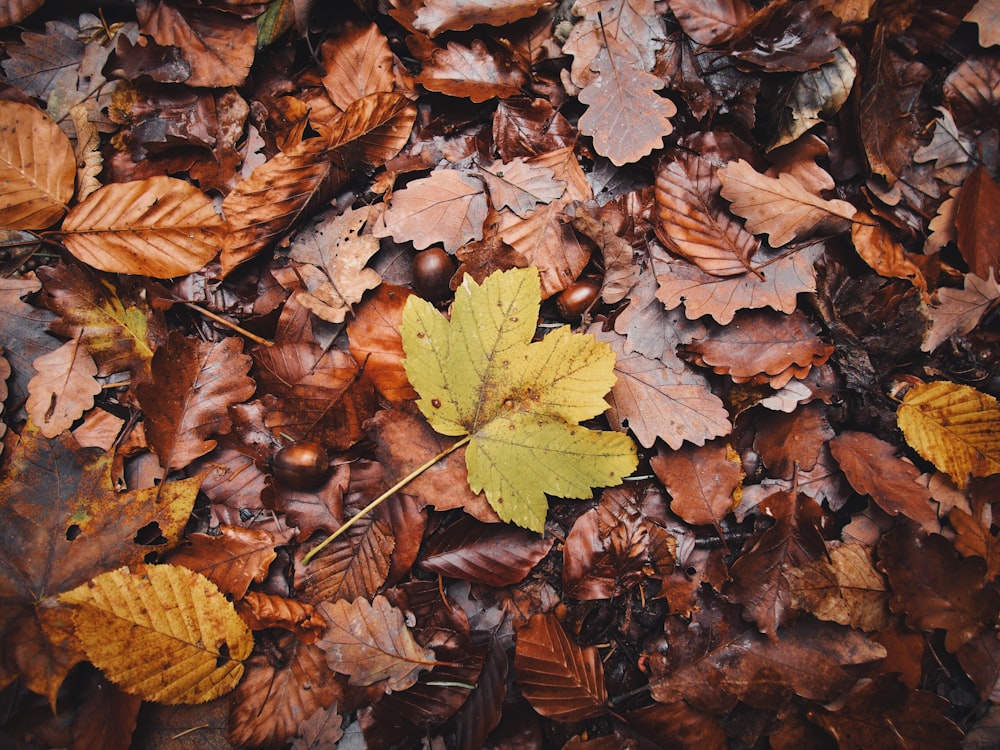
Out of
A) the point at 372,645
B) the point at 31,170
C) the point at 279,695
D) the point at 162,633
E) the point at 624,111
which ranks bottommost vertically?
the point at 279,695

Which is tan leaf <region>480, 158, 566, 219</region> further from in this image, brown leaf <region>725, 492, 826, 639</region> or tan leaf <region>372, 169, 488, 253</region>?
brown leaf <region>725, 492, 826, 639</region>

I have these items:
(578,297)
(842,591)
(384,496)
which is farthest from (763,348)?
(384,496)

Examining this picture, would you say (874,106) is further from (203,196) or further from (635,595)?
(203,196)

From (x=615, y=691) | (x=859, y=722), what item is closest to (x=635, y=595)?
(x=615, y=691)

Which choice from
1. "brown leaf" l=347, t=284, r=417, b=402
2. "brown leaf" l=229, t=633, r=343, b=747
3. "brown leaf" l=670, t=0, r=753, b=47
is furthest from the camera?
"brown leaf" l=670, t=0, r=753, b=47

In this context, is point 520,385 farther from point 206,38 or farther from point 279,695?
point 206,38

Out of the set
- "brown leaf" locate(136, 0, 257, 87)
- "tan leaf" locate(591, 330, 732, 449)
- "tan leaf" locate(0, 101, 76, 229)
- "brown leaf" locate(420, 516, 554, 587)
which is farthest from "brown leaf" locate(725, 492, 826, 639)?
"tan leaf" locate(0, 101, 76, 229)
